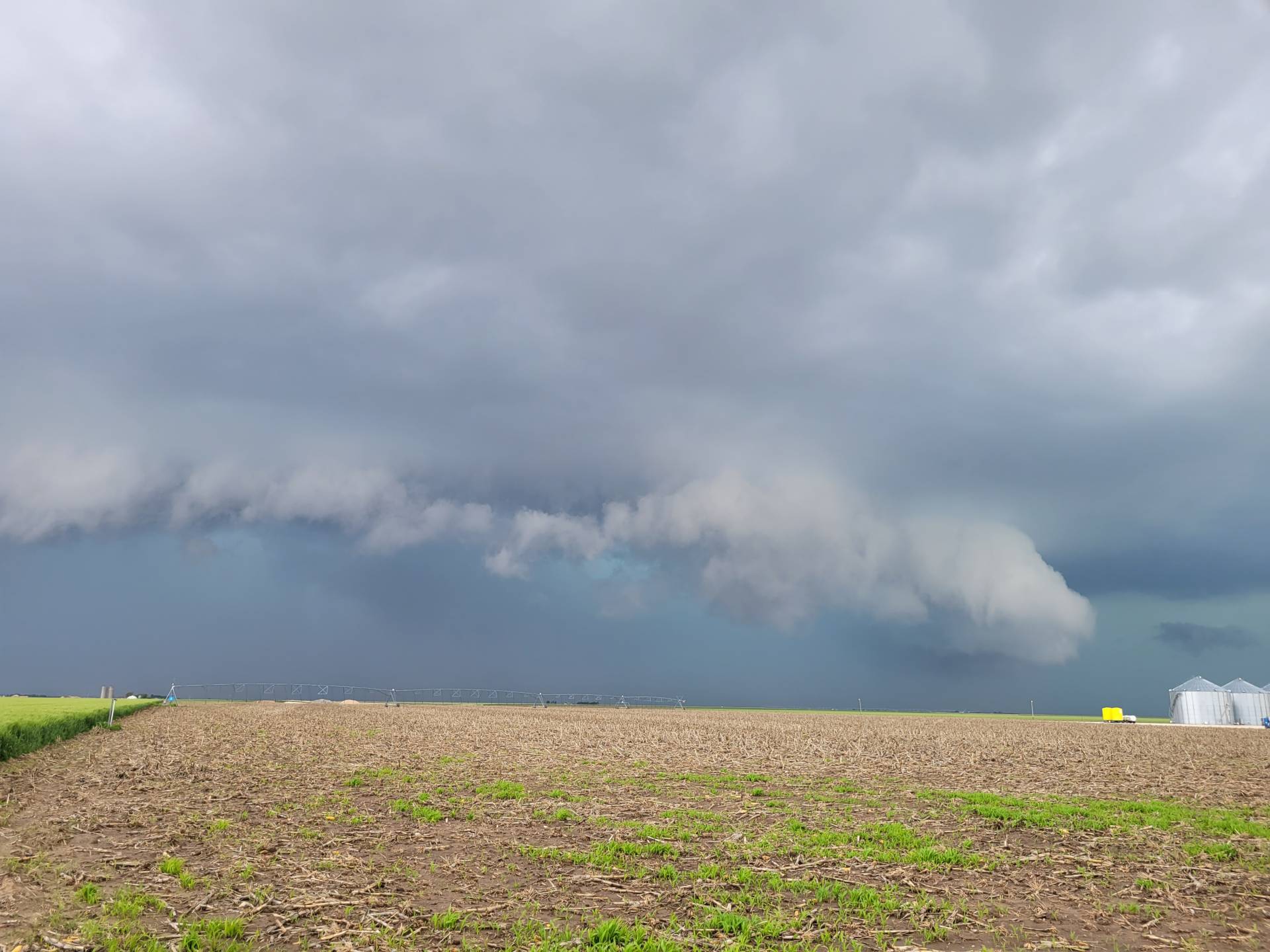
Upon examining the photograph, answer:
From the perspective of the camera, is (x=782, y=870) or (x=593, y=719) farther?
(x=593, y=719)

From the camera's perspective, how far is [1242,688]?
303 feet

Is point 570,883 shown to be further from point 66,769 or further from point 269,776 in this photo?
point 66,769

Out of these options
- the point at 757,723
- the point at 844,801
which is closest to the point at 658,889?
the point at 844,801

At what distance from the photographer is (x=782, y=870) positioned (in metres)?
14.2

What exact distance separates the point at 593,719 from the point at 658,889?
6078 cm

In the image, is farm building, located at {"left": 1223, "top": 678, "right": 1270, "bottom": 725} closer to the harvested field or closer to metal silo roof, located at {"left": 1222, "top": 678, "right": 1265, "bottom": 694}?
metal silo roof, located at {"left": 1222, "top": 678, "right": 1265, "bottom": 694}

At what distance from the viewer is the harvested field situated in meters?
11.2

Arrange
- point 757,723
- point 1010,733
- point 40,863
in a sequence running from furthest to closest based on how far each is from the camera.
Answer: point 757,723, point 1010,733, point 40,863

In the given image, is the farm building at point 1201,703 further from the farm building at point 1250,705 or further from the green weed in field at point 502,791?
the green weed in field at point 502,791

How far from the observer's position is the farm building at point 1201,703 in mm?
90706

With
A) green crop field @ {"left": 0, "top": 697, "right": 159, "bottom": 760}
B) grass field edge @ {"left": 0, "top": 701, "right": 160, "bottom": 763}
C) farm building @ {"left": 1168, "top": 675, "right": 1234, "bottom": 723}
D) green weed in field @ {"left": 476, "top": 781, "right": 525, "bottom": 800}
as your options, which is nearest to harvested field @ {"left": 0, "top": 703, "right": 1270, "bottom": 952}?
green weed in field @ {"left": 476, "top": 781, "right": 525, "bottom": 800}

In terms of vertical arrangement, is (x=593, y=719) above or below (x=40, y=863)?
below

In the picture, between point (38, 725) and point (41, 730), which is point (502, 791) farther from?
point (41, 730)

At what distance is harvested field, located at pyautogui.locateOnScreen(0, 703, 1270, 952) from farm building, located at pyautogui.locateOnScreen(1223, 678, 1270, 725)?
78.2 m
